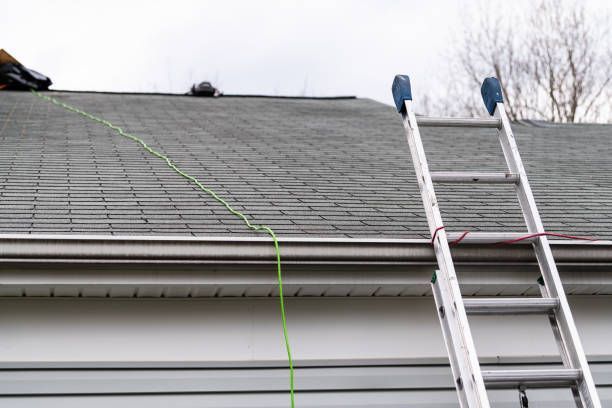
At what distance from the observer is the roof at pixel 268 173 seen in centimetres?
364

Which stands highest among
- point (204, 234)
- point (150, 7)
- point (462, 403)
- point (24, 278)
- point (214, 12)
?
point (214, 12)

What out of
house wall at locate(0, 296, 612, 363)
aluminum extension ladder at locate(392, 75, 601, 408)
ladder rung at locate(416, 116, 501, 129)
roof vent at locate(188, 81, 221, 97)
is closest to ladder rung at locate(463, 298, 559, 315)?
aluminum extension ladder at locate(392, 75, 601, 408)

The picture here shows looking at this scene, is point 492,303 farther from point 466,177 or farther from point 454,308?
point 466,177

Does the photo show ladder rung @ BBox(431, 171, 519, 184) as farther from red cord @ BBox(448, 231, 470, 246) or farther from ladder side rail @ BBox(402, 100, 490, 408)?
red cord @ BBox(448, 231, 470, 246)

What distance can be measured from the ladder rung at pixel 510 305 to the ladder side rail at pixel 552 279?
0.06m

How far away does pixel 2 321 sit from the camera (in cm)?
316

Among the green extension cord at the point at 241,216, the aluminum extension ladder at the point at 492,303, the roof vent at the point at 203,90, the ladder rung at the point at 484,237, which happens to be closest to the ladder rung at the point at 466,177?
the aluminum extension ladder at the point at 492,303

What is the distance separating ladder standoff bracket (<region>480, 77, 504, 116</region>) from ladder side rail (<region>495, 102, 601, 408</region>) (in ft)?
0.11

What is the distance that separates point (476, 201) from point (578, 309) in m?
1.05

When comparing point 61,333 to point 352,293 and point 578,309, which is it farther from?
point 578,309

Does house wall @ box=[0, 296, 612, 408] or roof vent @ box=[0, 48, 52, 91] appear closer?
house wall @ box=[0, 296, 612, 408]

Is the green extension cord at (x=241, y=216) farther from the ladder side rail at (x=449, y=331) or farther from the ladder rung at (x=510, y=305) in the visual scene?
the ladder rung at (x=510, y=305)

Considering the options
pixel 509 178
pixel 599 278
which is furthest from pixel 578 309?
pixel 509 178

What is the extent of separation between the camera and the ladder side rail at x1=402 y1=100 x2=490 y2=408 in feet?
8.79
